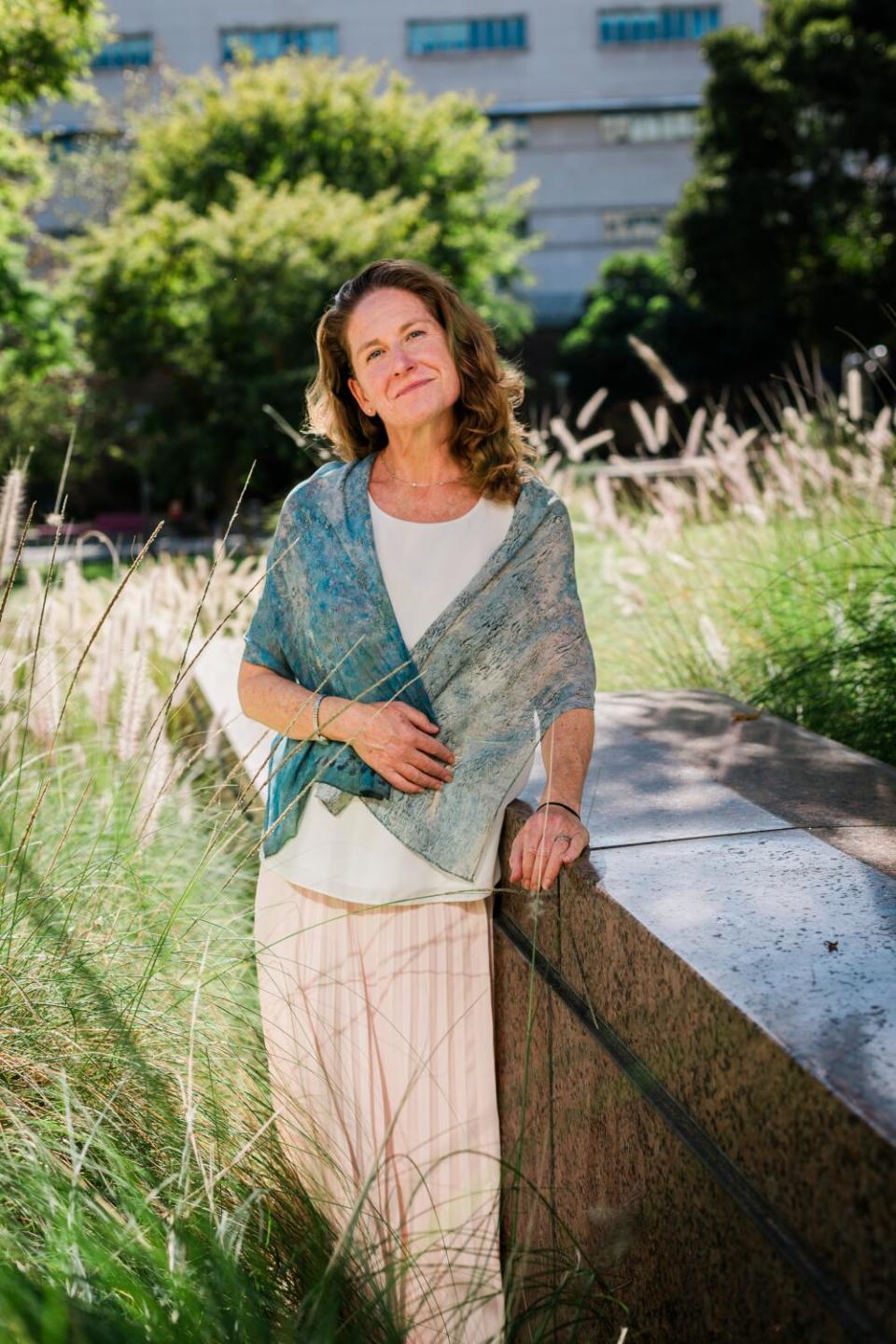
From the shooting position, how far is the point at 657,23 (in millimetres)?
43500

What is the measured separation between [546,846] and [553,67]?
46.3m

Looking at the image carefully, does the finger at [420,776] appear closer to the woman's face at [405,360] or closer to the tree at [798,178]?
the woman's face at [405,360]

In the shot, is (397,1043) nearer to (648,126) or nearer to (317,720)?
(317,720)

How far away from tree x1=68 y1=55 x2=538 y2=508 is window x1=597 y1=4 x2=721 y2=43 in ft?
71.3

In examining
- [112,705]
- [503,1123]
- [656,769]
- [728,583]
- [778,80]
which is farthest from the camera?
[778,80]

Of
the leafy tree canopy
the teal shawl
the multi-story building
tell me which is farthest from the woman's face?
the multi-story building

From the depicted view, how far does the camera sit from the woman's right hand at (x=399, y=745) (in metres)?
2.27

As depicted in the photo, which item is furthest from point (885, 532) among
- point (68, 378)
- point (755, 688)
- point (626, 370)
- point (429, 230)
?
point (626, 370)

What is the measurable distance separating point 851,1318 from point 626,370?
106 ft

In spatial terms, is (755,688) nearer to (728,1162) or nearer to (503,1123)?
(503,1123)

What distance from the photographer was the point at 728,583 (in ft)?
17.0

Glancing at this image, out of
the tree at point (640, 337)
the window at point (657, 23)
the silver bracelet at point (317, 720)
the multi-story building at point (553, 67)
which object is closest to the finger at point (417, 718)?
the silver bracelet at point (317, 720)

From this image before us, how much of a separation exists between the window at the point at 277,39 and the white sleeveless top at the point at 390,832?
44664 millimetres

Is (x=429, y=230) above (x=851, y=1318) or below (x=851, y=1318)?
above
